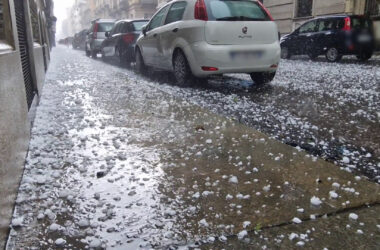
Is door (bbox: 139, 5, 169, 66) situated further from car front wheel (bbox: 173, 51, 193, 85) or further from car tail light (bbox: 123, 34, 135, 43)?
car tail light (bbox: 123, 34, 135, 43)

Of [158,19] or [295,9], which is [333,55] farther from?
[295,9]

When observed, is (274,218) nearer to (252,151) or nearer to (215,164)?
(215,164)

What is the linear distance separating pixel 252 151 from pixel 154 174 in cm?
97


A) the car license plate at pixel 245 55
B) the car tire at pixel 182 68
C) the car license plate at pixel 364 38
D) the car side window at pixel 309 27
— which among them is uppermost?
the car side window at pixel 309 27

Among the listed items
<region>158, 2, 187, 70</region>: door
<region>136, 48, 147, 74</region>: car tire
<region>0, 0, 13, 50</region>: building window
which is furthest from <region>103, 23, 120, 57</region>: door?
<region>0, 0, 13, 50</region>: building window

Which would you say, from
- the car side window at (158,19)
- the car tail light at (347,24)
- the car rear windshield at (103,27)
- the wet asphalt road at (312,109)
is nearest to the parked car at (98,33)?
the car rear windshield at (103,27)

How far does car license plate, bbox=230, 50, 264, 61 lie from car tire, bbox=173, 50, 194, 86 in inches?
35.3

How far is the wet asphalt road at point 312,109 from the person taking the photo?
3.26 metres

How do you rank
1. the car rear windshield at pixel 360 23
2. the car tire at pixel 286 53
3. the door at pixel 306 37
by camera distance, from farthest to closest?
the car tire at pixel 286 53 < the door at pixel 306 37 < the car rear windshield at pixel 360 23

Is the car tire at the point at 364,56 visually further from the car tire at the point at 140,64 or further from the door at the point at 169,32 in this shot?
the door at the point at 169,32

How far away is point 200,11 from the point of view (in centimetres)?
605

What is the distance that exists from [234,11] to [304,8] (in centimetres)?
1480

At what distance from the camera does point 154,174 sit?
2.69 m

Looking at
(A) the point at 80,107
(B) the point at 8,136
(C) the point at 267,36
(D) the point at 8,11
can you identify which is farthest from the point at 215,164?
(C) the point at 267,36
